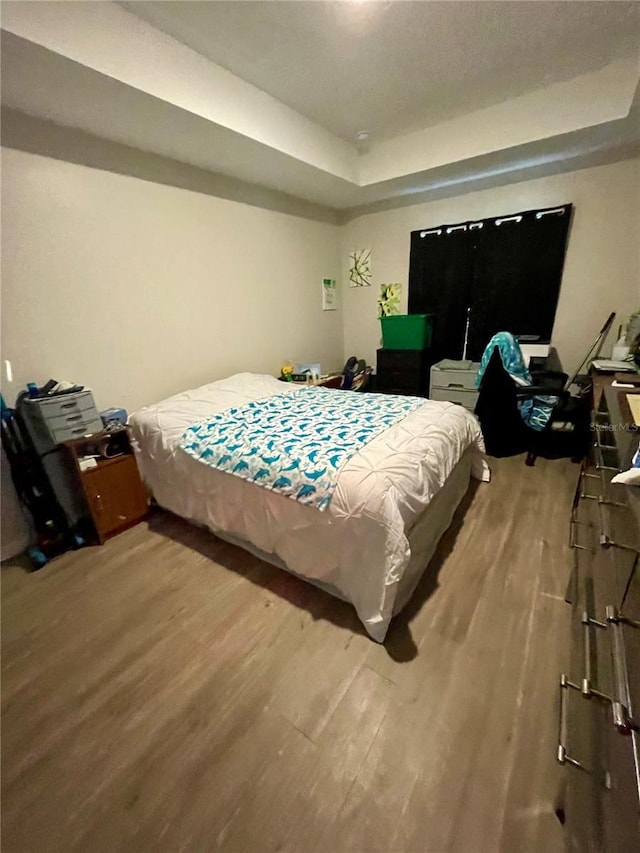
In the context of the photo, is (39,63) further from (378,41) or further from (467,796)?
(467,796)

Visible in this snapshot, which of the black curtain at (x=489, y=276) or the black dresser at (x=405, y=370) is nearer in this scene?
the black curtain at (x=489, y=276)

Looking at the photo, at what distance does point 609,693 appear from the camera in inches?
29.8

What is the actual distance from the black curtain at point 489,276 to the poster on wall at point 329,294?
3.00 ft

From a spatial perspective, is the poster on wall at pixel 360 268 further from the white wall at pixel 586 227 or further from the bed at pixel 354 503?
the bed at pixel 354 503

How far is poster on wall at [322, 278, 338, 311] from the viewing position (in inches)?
163

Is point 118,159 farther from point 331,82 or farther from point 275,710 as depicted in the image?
point 275,710

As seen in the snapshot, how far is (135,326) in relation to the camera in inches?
99.0

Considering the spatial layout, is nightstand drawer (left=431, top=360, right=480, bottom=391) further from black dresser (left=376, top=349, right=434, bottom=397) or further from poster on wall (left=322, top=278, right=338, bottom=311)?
poster on wall (left=322, top=278, right=338, bottom=311)


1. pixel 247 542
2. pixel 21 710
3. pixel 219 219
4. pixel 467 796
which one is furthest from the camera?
pixel 219 219

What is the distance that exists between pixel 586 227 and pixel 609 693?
366 centimetres

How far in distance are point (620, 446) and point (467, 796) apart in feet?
3.81

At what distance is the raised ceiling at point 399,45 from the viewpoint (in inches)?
67.4

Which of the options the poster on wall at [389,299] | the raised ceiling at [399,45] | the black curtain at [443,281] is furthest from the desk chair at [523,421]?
the raised ceiling at [399,45]

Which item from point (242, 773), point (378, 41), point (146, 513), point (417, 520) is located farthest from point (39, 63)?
point (242, 773)
